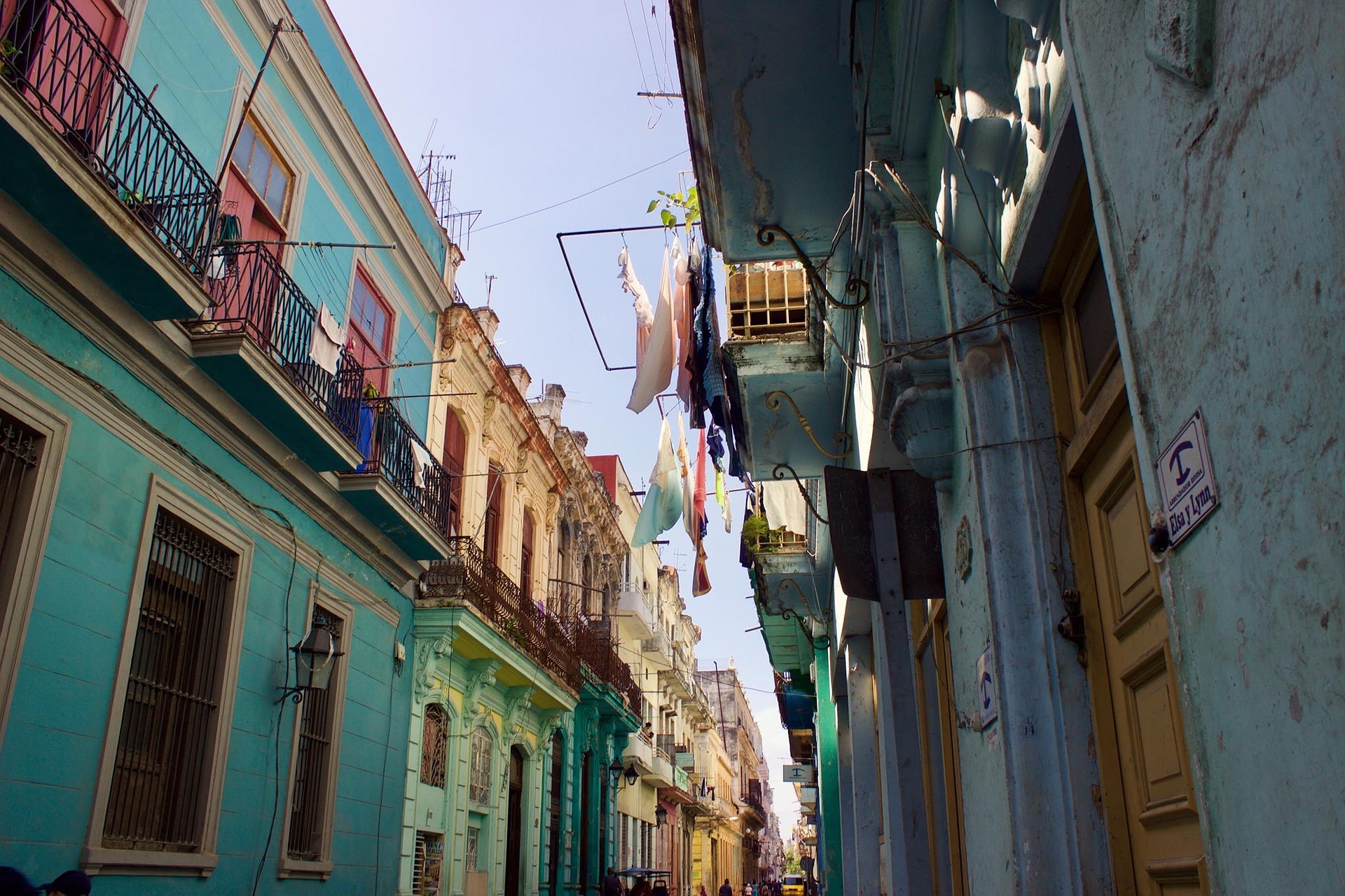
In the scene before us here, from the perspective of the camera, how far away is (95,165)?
6.43 m

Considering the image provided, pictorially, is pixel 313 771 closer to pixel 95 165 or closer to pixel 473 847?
pixel 473 847

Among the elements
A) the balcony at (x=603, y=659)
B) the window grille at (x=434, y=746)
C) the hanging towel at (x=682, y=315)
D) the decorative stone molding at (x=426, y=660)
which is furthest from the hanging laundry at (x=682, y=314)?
the balcony at (x=603, y=659)

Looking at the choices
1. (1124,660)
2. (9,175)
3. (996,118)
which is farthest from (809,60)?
(9,175)

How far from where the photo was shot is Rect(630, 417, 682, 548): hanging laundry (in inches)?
480

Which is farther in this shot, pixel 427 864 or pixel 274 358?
pixel 427 864

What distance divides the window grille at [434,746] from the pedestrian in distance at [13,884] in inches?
311

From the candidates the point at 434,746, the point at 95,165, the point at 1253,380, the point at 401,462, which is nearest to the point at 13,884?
the point at 95,165

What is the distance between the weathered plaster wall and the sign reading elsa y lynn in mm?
26

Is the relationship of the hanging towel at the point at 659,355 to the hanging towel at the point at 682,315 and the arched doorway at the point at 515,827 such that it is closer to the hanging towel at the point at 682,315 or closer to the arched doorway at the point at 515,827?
the hanging towel at the point at 682,315

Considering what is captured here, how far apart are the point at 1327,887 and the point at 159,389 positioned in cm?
782

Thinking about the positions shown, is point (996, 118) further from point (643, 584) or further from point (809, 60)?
point (643, 584)

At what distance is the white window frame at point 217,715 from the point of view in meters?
6.56

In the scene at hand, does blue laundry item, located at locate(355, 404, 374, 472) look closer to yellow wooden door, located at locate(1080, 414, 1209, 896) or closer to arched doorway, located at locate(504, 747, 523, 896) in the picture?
arched doorway, located at locate(504, 747, 523, 896)

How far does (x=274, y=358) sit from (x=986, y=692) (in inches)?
284
